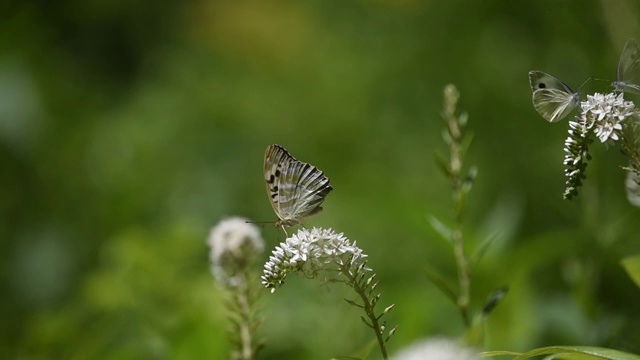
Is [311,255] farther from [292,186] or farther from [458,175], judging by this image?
[458,175]

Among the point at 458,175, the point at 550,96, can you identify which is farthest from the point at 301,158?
the point at 550,96

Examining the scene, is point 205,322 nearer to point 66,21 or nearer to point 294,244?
point 294,244

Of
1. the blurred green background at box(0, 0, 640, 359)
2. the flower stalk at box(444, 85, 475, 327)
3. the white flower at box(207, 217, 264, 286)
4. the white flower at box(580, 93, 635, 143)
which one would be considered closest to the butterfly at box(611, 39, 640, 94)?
the white flower at box(580, 93, 635, 143)

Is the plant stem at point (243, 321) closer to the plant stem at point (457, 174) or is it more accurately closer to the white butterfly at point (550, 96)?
the plant stem at point (457, 174)

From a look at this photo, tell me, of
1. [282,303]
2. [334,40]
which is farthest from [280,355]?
[334,40]

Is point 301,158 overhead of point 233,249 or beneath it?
overhead

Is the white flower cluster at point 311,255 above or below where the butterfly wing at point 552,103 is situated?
below

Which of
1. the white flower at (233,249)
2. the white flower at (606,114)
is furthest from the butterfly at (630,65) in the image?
the white flower at (233,249)

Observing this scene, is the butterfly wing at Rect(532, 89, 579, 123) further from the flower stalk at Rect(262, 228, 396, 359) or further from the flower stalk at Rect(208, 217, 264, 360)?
the flower stalk at Rect(208, 217, 264, 360)
